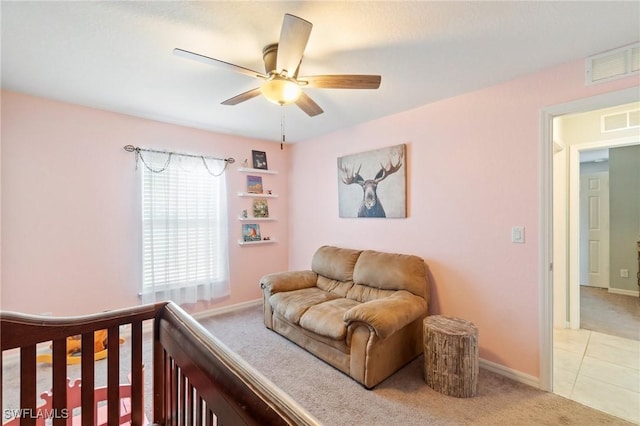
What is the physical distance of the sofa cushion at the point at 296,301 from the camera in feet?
8.84

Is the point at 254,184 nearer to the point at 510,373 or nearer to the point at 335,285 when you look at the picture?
the point at 335,285

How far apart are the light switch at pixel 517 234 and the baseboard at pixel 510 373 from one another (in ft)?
3.47

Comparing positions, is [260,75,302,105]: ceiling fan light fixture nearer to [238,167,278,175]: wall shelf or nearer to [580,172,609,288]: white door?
[238,167,278,175]: wall shelf

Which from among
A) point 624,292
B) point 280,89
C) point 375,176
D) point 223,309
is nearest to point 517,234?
point 375,176

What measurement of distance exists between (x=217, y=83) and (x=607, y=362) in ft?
13.7

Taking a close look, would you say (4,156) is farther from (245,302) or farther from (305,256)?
(305,256)

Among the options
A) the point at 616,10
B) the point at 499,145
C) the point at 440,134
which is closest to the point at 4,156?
the point at 440,134

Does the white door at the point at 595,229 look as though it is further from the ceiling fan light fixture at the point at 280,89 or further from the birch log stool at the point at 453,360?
the ceiling fan light fixture at the point at 280,89

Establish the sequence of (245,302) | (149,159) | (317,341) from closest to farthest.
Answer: (317,341) < (149,159) < (245,302)

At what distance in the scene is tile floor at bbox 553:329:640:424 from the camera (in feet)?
6.48

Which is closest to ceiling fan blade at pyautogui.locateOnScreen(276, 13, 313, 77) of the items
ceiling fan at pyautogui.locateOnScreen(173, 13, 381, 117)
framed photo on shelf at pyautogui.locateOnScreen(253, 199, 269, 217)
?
ceiling fan at pyautogui.locateOnScreen(173, 13, 381, 117)

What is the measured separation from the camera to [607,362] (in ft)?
8.09

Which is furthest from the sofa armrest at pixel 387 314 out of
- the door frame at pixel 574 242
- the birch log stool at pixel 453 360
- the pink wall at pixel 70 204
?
the pink wall at pixel 70 204

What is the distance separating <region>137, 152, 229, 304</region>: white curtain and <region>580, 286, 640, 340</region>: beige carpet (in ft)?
14.8
